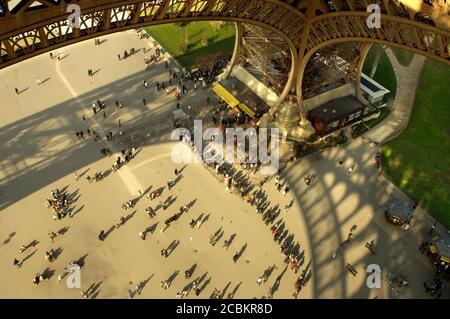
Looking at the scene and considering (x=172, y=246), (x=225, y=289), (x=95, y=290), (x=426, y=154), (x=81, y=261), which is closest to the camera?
(x=95, y=290)

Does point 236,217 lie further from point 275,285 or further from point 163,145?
point 163,145

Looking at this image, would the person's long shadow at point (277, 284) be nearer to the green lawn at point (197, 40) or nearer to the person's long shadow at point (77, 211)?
the person's long shadow at point (77, 211)

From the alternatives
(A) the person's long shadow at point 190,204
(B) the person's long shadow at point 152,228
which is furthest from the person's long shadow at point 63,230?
(A) the person's long shadow at point 190,204

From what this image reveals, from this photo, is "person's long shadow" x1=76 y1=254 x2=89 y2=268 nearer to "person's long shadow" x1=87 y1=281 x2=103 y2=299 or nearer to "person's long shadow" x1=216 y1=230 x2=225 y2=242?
"person's long shadow" x1=87 y1=281 x2=103 y2=299

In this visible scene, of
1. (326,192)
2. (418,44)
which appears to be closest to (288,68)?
(326,192)

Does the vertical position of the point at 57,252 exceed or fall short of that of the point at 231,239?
it exceeds it

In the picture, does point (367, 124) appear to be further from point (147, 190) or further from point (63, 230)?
point (63, 230)

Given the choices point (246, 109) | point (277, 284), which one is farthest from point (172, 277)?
point (246, 109)
